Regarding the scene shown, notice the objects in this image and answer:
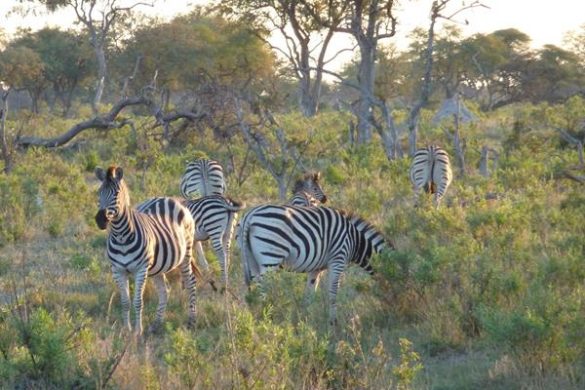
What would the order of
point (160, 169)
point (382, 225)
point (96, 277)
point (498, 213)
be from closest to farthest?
point (96, 277)
point (498, 213)
point (382, 225)
point (160, 169)

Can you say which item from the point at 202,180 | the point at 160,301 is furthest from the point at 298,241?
the point at 202,180

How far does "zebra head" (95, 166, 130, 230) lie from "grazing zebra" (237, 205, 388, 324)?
3.63 ft

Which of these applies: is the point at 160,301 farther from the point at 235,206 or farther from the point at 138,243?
the point at 235,206

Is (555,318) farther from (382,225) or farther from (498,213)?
(382,225)

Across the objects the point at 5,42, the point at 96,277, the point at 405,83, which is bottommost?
the point at 96,277

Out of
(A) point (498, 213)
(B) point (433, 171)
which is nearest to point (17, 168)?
(B) point (433, 171)

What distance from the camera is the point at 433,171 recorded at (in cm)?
1343

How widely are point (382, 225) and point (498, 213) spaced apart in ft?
6.15

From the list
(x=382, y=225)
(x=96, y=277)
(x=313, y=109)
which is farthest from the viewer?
(x=313, y=109)

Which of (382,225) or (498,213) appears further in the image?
(382,225)

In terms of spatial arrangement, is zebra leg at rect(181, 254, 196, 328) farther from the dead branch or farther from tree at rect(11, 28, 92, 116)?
tree at rect(11, 28, 92, 116)

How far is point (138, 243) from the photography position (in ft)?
21.6

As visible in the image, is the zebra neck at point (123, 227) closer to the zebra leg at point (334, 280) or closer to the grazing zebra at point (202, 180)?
the zebra leg at point (334, 280)

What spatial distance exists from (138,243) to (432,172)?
7636mm
